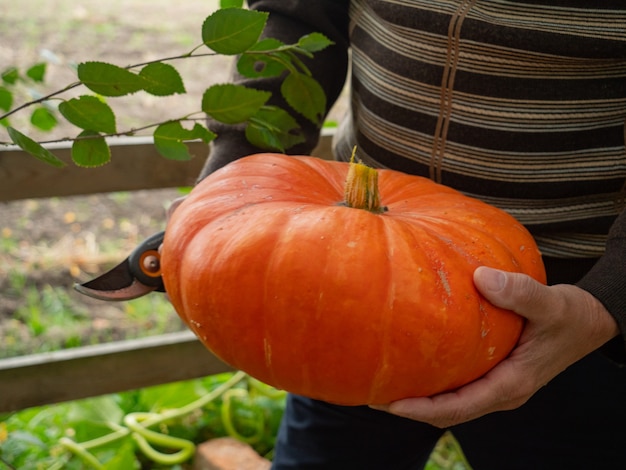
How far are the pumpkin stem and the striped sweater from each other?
232 mm

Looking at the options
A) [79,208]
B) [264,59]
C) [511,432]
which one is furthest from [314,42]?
[79,208]

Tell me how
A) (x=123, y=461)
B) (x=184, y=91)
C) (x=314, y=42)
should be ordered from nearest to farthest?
(x=184, y=91) < (x=314, y=42) < (x=123, y=461)

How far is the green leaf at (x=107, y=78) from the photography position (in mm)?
762

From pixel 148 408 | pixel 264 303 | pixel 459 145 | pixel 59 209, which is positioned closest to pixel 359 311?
pixel 264 303

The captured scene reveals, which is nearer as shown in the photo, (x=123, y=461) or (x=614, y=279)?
(x=614, y=279)

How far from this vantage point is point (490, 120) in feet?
3.31

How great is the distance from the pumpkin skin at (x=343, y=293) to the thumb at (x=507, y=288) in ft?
0.04

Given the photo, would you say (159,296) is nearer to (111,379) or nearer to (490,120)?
(111,379)

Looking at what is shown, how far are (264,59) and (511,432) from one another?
0.69 metres

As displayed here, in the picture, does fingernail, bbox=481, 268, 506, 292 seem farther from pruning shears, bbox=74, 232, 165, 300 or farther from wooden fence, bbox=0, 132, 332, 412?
wooden fence, bbox=0, 132, 332, 412

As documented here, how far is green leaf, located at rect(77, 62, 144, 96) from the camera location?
762 mm

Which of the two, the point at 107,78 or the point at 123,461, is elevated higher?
the point at 107,78

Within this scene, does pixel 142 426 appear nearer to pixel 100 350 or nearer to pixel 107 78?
pixel 100 350

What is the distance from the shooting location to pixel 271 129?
3.37 feet
